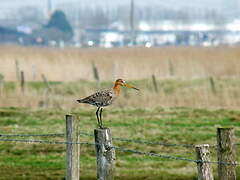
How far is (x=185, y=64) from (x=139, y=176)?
2540 cm

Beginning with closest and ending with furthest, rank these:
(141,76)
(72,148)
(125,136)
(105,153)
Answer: (105,153), (72,148), (125,136), (141,76)

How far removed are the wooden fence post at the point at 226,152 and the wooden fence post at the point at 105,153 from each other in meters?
1.17

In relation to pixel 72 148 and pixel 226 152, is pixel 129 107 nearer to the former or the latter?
pixel 72 148

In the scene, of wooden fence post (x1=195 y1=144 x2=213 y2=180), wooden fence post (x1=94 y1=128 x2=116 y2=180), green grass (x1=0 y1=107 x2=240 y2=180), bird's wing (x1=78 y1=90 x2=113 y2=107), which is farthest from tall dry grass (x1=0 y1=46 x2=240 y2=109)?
wooden fence post (x1=195 y1=144 x2=213 y2=180)

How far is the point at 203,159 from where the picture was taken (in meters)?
9.12

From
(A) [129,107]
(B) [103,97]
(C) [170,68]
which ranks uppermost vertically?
(C) [170,68]

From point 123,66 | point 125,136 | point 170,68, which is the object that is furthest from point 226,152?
point 123,66

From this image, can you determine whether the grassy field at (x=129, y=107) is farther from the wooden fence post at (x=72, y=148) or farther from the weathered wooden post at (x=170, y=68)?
the wooden fence post at (x=72, y=148)

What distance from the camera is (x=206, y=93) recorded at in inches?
1144

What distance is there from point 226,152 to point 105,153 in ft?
4.29

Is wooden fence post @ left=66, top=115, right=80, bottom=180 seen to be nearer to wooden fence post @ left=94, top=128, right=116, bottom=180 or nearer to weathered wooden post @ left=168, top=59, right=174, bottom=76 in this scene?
wooden fence post @ left=94, top=128, right=116, bottom=180

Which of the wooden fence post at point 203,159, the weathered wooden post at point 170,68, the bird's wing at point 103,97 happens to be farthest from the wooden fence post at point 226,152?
the weathered wooden post at point 170,68

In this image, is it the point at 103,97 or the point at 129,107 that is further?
the point at 129,107

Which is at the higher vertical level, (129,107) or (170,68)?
(170,68)
